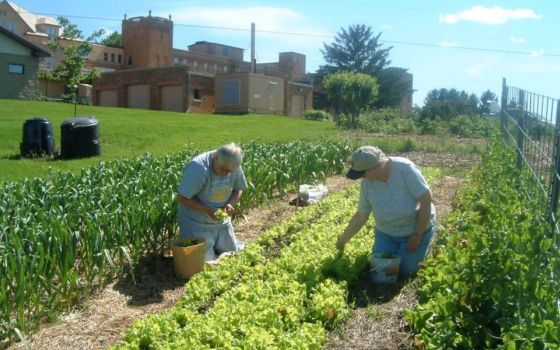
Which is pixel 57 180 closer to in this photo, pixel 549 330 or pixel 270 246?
pixel 270 246

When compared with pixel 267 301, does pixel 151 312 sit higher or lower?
lower

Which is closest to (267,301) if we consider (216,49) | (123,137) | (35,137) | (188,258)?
(188,258)

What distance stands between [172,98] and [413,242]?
3374 centimetres

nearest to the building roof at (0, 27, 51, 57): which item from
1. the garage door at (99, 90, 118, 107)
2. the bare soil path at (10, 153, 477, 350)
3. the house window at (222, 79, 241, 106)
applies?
the house window at (222, 79, 241, 106)

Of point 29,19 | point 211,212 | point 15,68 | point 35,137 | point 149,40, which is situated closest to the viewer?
point 211,212

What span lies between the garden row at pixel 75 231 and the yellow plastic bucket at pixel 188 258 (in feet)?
1.15

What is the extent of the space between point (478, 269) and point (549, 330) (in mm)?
1014

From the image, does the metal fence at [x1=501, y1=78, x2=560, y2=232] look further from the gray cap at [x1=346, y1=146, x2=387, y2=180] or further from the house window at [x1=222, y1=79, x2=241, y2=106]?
the house window at [x1=222, y1=79, x2=241, y2=106]

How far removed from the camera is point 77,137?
41.5 ft

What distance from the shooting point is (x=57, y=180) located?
6.41 m

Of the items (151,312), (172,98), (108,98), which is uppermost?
(172,98)

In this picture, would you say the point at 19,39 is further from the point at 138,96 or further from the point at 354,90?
the point at 354,90

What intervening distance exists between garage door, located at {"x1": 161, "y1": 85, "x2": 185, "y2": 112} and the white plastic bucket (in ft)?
106

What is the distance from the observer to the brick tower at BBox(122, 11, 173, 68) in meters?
55.1
